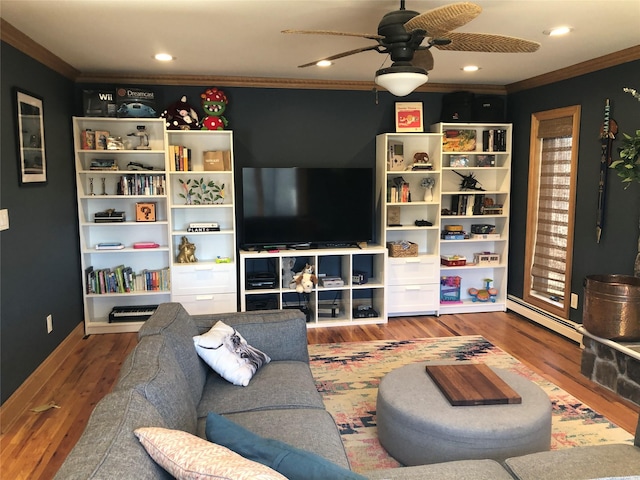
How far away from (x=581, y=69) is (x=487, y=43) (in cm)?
228

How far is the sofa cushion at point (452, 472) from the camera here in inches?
69.3

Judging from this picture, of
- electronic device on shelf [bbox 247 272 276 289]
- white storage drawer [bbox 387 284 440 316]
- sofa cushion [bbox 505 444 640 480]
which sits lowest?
white storage drawer [bbox 387 284 440 316]

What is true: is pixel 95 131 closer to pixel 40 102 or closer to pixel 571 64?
pixel 40 102

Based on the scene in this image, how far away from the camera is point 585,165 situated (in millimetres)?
4328

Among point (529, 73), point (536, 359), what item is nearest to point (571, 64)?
point (529, 73)

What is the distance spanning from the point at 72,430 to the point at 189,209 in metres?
2.53

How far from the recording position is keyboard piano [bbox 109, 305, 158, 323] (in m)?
4.82

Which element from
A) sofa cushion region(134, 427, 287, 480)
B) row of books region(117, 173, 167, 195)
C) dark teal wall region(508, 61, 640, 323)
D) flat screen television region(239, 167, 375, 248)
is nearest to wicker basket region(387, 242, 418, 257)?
flat screen television region(239, 167, 375, 248)

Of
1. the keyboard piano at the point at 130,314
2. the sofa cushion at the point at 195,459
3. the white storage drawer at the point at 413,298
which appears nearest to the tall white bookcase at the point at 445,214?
the white storage drawer at the point at 413,298

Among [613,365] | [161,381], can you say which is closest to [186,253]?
[161,381]

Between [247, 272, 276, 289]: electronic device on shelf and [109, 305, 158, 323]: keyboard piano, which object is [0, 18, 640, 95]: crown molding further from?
[109, 305, 158, 323]: keyboard piano

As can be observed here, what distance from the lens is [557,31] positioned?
332cm

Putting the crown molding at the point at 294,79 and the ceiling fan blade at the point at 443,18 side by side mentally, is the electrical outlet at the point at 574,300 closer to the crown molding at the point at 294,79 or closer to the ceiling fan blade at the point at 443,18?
the crown molding at the point at 294,79

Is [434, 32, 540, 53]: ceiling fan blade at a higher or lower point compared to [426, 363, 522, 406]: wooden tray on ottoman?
higher
